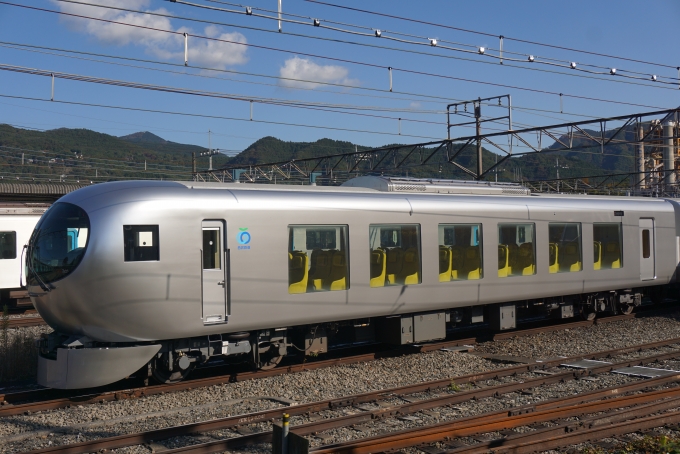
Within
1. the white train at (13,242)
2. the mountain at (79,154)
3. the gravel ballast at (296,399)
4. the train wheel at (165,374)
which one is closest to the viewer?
the gravel ballast at (296,399)

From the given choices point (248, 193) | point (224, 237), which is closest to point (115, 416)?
point (224, 237)

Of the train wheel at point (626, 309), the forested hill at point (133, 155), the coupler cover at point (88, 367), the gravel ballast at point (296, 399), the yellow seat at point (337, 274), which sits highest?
the forested hill at point (133, 155)

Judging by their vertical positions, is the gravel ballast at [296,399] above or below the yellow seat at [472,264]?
below

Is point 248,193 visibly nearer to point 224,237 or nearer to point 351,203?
point 224,237

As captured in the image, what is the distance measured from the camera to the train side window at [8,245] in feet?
61.7

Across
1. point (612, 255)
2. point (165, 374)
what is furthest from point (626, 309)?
point (165, 374)

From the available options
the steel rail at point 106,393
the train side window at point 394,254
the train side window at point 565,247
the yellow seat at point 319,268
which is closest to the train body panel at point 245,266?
the train side window at point 394,254

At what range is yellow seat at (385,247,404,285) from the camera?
1142 cm

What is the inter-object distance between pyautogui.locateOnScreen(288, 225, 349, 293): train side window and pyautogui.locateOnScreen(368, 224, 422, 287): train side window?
23.8 inches

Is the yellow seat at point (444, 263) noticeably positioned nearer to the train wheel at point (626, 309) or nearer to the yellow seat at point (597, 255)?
the yellow seat at point (597, 255)

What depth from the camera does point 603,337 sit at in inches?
547

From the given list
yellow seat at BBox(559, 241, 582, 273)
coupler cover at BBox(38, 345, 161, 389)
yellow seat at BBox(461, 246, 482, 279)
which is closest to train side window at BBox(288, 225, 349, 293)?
coupler cover at BBox(38, 345, 161, 389)

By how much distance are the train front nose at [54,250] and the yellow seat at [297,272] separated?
298cm

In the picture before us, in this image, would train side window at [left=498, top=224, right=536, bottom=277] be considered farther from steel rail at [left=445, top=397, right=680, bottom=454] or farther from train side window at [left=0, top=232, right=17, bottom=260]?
train side window at [left=0, top=232, right=17, bottom=260]
